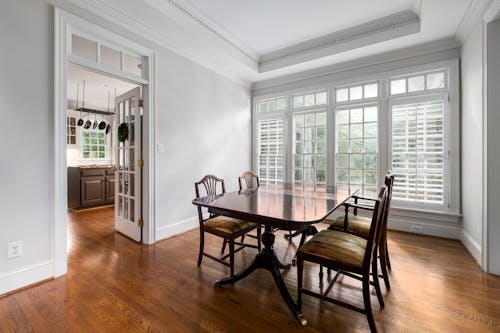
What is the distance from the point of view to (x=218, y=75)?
4246 mm

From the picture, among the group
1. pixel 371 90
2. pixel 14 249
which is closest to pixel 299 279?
pixel 14 249

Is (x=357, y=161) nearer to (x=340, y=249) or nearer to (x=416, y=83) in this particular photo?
(x=416, y=83)

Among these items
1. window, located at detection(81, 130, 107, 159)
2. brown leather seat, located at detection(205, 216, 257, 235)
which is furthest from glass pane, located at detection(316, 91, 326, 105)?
window, located at detection(81, 130, 107, 159)

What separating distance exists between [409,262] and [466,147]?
170 cm

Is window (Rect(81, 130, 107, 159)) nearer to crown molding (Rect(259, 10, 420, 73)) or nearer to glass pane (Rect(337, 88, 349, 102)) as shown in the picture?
crown molding (Rect(259, 10, 420, 73))

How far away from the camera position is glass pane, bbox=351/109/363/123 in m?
3.95

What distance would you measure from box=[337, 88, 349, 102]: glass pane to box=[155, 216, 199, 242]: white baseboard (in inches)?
126

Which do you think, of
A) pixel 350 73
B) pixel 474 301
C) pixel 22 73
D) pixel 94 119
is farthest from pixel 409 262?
pixel 94 119

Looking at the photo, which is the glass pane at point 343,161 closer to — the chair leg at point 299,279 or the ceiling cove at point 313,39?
the ceiling cove at point 313,39

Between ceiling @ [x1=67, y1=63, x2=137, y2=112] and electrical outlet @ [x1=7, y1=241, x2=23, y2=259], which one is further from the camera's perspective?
ceiling @ [x1=67, y1=63, x2=137, y2=112]

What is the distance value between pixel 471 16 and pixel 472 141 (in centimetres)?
139

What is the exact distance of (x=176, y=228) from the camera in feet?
11.4

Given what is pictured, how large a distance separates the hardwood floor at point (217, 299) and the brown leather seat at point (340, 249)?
448mm

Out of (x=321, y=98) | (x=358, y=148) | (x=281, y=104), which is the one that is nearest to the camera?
(x=358, y=148)
